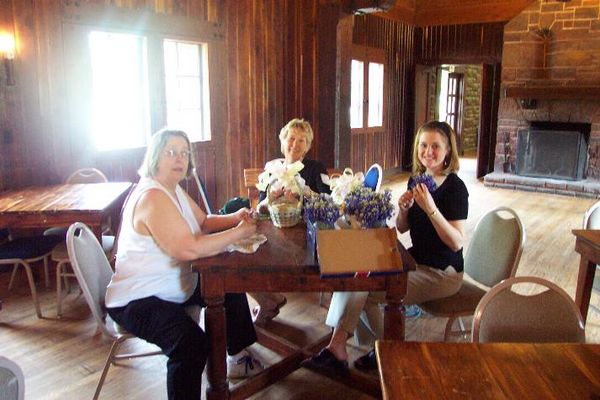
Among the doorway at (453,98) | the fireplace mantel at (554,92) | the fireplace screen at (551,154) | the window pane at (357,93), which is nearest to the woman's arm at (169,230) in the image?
the window pane at (357,93)

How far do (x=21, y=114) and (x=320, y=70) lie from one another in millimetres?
3246

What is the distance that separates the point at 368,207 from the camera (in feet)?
6.66

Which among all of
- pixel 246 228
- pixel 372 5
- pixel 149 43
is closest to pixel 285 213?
pixel 246 228

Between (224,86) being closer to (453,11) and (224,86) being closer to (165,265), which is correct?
(165,265)

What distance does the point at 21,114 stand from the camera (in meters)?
3.74

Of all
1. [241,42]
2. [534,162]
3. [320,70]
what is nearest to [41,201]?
[241,42]

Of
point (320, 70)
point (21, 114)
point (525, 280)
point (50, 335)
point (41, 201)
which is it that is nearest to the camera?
point (525, 280)

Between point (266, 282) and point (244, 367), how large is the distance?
83 cm

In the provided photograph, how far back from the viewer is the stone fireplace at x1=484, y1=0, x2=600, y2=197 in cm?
736

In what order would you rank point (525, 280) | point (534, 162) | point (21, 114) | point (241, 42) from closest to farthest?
1. point (525, 280)
2. point (21, 114)
3. point (241, 42)
4. point (534, 162)

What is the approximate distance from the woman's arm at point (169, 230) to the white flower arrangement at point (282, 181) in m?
0.35

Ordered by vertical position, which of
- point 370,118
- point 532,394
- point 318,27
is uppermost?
point 318,27

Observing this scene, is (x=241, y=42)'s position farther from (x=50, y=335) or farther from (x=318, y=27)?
(x=50, y=335)

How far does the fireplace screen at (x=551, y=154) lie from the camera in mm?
7590
